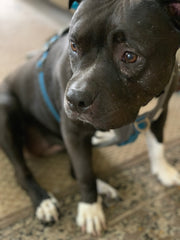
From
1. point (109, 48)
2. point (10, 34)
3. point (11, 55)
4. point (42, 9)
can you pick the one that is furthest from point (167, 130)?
point (42, 9)

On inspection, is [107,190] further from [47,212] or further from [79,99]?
[79,99]

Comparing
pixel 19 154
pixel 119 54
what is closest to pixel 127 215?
pixel 19 154

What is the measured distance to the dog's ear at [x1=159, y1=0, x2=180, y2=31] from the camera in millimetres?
1173

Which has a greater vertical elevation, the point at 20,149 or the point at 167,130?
the point at 20,149

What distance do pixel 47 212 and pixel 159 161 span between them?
0.77m

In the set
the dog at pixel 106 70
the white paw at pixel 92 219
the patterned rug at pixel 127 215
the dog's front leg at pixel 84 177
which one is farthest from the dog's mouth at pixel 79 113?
the patterned rug at pixel 127 215

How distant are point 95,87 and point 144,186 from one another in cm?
100

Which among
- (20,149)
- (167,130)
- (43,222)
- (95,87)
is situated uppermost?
(95,87)

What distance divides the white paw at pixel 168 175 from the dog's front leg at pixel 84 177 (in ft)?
1.48

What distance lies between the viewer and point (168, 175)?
1970mm

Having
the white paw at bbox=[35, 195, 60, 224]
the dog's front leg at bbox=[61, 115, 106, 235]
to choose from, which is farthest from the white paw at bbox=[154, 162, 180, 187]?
the white paw at bbox=[35, 195, 60, 224]

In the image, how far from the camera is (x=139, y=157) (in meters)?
2.16

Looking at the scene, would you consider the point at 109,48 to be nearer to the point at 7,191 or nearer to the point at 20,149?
the point at 20,149

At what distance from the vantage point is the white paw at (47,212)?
1777 mm
